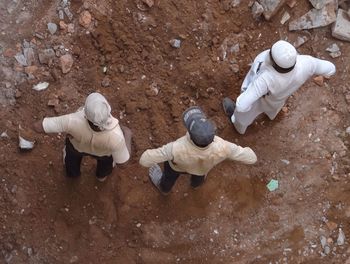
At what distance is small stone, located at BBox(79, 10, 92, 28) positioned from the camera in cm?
693

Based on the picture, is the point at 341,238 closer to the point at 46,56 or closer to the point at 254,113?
the point at 254,113

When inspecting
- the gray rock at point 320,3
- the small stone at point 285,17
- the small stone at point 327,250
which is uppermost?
the gray rock at point 320,3

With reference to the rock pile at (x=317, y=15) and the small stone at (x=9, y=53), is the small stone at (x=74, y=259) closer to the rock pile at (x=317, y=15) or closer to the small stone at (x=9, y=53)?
the small stone at (x=9, y=53)

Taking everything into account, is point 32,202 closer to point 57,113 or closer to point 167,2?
point 57,113

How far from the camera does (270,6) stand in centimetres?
709

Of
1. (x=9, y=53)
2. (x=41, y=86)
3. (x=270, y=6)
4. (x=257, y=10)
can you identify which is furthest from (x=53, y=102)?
(x=270, y=6)

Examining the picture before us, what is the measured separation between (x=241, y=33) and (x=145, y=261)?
9.34ft

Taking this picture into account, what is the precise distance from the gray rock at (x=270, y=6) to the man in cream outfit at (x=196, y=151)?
7.68 ft

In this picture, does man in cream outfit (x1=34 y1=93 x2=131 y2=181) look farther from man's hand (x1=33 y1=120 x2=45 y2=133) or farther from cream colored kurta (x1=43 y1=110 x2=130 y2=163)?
man's hand (x1=33 y1=120 x2=45 y2=133)

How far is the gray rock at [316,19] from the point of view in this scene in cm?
714

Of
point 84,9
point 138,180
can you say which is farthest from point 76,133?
point 84,9

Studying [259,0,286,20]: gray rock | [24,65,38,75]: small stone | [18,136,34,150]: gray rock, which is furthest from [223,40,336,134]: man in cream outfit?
[24,65,38,75]: small stone

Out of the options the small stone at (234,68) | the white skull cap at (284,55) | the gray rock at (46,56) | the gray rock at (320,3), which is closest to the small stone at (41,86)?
the gray rock at (46,56)

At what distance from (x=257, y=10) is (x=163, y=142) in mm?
1913
